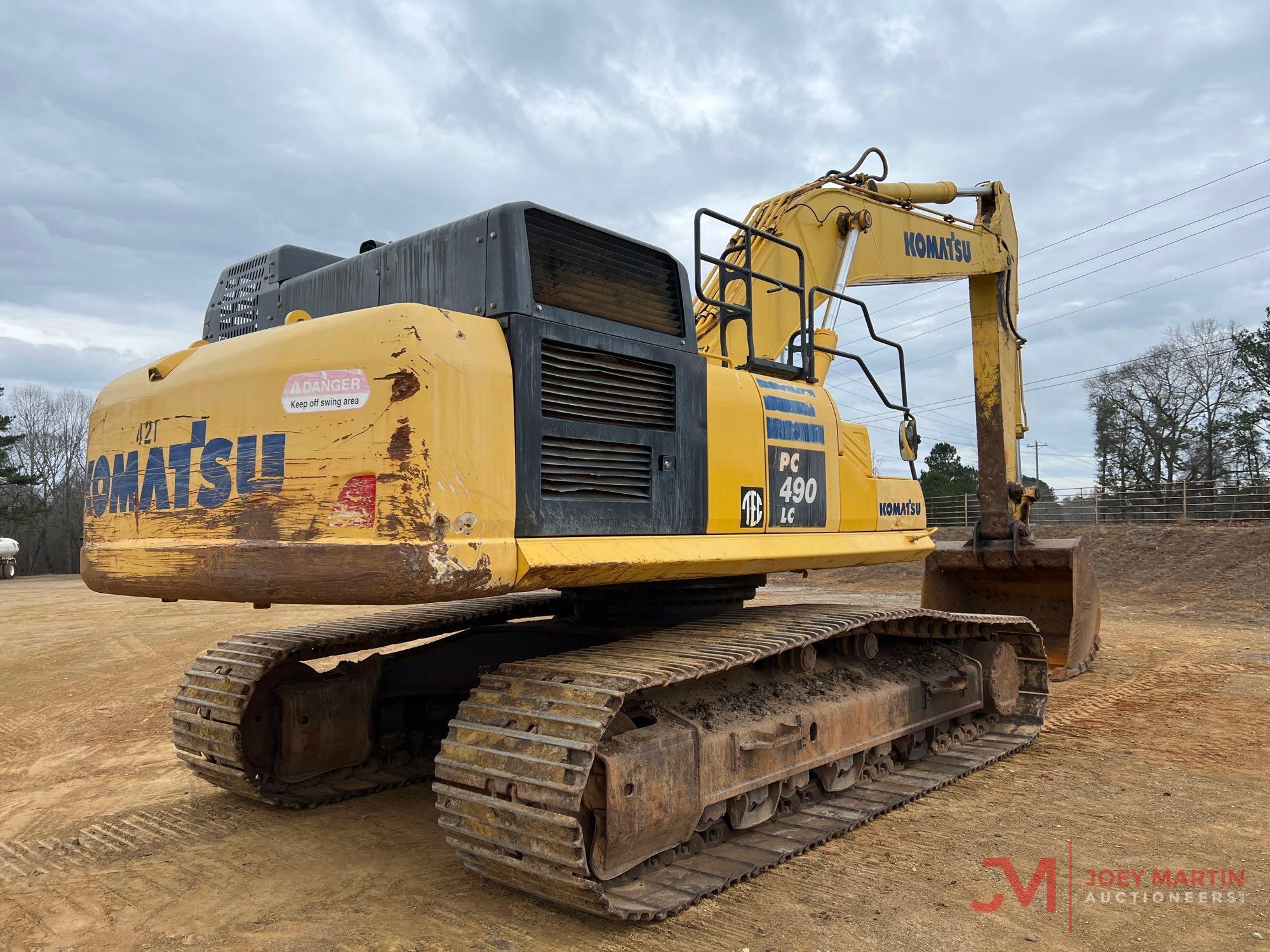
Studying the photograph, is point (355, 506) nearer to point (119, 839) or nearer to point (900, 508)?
point (119, 839)

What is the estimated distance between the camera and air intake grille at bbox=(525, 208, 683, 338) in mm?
3807

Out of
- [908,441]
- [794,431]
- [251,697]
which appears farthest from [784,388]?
[251,697]

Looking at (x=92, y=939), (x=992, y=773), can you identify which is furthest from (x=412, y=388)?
(x=992, y=773)

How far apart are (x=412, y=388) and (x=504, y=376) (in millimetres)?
402

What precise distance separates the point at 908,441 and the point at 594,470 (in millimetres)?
2780

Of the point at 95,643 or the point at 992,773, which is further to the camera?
the point at 95,643

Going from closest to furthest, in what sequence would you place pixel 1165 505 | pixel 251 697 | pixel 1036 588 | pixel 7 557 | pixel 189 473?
pixel 189 473 < pixel 251 697 < pixel 1036 588 < pixel 1165 505 < pixel 7 557

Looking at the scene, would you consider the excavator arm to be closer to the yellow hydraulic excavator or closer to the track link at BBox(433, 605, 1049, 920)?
the yellow hydraulic excavator

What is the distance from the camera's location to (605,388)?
3938 mm

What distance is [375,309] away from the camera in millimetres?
3393

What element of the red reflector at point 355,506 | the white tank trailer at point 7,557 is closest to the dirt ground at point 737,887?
the red reflector at point 355,506

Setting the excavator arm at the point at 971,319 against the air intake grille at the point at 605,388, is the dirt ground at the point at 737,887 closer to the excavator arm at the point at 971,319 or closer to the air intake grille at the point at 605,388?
the excavator arm at the point at 971,319

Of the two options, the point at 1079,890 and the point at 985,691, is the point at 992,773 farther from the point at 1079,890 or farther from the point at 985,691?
the point at 1079,890

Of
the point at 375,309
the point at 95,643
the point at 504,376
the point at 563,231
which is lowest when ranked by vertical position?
the point at 95,643
